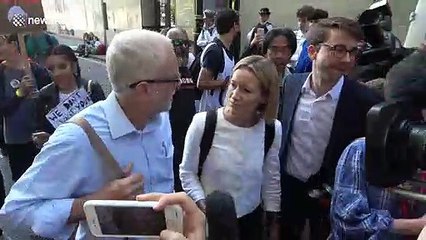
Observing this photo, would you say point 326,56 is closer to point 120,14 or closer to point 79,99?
point 79,99

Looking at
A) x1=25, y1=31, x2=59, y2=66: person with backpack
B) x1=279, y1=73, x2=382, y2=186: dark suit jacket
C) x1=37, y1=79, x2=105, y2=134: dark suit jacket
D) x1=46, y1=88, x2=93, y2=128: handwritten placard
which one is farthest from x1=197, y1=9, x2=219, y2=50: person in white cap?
x1=279, y1=73, x2=382, y2=186: dark suit jacket

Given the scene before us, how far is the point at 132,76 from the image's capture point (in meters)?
2.12

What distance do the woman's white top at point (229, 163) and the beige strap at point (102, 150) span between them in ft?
2.78

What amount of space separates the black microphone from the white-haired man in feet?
2.59

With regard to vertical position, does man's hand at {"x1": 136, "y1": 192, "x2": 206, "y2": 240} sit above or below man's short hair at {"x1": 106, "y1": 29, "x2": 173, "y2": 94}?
below

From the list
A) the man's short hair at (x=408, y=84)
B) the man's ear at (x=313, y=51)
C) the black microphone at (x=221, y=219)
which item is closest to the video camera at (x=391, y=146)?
the man's short hair at (x=408, y=84)

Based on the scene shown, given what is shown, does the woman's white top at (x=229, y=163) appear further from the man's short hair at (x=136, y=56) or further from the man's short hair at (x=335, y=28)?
the man's short hair at (x=136, y=56)

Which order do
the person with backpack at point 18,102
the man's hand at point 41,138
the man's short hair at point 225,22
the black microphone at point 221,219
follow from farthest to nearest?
the man's short hair at point 225,22, the person with backpack at point 18,102, the man's hand at point 41,138, the black microphone at point 221,219

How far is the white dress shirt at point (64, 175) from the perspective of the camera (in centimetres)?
201

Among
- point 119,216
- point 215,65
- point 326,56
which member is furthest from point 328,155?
point 215,65

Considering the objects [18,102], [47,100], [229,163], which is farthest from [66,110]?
[229,163]

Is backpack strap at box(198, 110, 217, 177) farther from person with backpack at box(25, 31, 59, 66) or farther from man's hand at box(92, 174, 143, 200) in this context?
person with backpack at box(25, 31, 59, 66)

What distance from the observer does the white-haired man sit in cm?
201

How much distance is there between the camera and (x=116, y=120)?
214 cm
